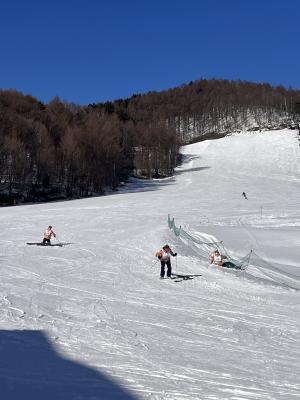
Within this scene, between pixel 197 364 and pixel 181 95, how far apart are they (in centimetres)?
19078

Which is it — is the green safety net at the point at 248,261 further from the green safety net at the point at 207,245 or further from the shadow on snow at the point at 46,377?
the shadow on snow at the point at 46,377

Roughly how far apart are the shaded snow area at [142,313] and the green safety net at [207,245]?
0.44m

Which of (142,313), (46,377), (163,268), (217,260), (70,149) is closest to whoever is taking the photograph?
(46,377)

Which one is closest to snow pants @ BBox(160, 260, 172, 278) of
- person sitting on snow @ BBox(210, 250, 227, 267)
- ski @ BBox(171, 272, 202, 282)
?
ski @ BBox(171, 272, 202, 282)

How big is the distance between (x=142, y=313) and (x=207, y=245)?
13.8m

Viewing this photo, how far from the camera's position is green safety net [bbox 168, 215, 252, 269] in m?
21.7

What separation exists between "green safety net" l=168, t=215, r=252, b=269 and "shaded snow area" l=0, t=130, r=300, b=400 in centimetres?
44

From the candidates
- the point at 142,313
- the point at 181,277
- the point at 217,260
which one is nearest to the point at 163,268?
the point at 181,277

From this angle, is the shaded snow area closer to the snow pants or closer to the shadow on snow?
the shadow on snow

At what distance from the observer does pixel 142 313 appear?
13062mm

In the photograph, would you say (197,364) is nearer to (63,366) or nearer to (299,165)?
(63,366)

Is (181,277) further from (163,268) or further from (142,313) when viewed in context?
(142,313)

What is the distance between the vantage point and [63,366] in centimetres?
814

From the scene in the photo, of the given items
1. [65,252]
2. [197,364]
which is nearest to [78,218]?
[65,252]
